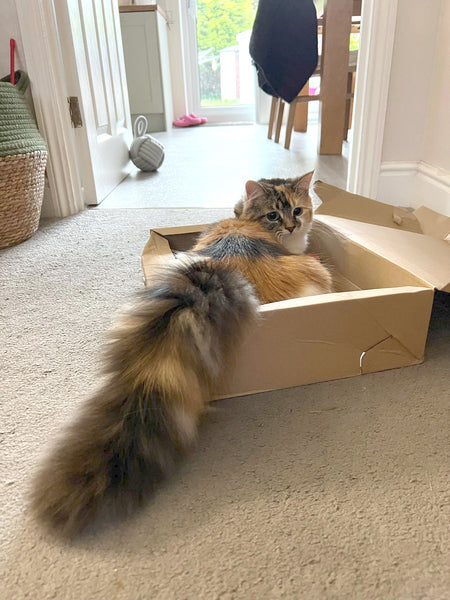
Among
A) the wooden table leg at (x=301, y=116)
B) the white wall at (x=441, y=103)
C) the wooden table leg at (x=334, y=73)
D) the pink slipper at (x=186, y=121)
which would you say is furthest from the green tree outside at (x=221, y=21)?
the white wall at (x=441, y=103)

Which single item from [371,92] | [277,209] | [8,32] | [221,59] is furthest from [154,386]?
[221,59]

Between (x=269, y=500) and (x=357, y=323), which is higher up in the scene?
(x=357, y=323)

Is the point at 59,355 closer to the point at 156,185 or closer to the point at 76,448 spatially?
the point at 76,448

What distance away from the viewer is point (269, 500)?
0.63 meters

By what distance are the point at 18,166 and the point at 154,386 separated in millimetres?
1320

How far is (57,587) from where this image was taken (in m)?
0.52

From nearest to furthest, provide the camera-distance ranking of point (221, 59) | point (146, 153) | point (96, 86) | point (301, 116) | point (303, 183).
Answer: point (303, 183)
point (96, 86)
point (146, 153)
point (301, 116)
point (221, 59)

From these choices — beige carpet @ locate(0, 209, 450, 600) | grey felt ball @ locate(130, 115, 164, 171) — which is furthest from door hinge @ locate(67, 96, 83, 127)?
beige carpet @ locate(0, 209, 450, 600)

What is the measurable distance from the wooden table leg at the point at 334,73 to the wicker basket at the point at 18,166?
2.19 metres

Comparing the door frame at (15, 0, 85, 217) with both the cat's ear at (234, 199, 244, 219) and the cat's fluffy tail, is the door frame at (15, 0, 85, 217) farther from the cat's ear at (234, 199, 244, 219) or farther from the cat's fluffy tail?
the cat's fluffy tail

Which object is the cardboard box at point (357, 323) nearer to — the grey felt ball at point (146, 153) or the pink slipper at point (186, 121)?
the grey felt ball at point (146, 153)

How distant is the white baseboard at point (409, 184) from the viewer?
73.0 inches

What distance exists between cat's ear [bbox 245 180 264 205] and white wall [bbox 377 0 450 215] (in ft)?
3.08

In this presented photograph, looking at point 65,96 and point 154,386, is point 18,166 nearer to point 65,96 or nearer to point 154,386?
point 65,96
